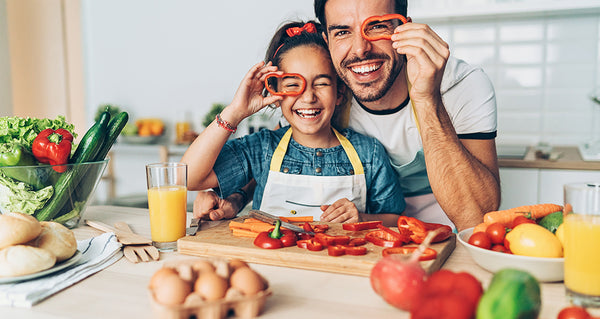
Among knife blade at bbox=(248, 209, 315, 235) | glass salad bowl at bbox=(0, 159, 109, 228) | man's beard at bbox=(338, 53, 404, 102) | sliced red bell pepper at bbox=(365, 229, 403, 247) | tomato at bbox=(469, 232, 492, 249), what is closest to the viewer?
tomato at bbox=(469, 232, 492, 249)

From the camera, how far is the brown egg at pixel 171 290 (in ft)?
2.51

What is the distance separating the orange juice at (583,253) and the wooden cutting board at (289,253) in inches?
10.9

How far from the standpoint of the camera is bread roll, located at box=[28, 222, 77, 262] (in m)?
1.01

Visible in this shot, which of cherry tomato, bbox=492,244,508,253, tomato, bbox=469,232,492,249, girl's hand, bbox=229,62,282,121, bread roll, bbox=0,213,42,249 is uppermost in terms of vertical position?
girl's hand, bbox=229,62,282,121

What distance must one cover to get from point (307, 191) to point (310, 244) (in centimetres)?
73

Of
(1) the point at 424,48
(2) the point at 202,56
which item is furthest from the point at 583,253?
(2) the point at 202,56

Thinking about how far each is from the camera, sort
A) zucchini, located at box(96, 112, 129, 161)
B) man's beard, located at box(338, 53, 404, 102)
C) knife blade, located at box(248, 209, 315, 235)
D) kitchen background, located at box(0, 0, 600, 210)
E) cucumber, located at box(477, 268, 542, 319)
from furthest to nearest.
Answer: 1. kitchen background, located at box(0, 0, 600, 210)
2. man's beard, located at box(338, 53, 404, 102)
3. zucchini, located at box(96, 112, 129, 161)
4. knife blade, located at box(248, 209, 315, 235)
5. cucumber, located at box(477, 268, 542, 319)

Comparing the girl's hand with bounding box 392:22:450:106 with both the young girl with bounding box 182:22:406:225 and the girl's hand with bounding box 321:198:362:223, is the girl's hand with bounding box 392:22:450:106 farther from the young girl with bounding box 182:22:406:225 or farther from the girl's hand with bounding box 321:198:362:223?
the girl's hand with bounding box 321:198:362:223

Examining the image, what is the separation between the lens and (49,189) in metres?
1.37

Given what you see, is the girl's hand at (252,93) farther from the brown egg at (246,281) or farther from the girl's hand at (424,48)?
the brown egg at (246,281)

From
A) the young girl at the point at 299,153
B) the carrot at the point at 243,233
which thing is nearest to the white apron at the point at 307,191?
the young girl at the point at 299,153

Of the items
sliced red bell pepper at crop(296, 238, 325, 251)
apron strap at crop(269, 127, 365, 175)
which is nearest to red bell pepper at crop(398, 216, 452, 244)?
sliced red bell pepper at crop(296, 238, 325, 251)

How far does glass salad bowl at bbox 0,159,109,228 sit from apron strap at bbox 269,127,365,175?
25.6 inches

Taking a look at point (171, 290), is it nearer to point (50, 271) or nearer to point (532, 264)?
point (50, 271)
